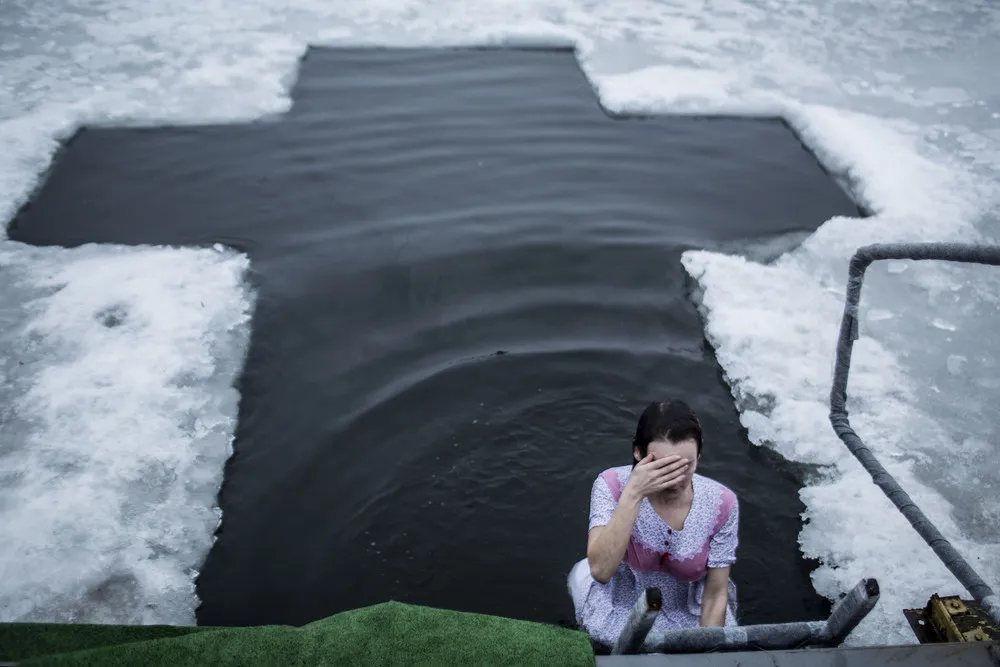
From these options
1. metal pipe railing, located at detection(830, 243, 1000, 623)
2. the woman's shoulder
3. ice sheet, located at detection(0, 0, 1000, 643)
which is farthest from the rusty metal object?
the woman's shoulder

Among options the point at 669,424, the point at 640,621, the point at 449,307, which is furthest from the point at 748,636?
the point at 449,307

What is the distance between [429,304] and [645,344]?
147cm

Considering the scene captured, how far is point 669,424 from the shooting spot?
291cm

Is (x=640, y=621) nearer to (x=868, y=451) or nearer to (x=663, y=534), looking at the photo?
(x=663, y=534)

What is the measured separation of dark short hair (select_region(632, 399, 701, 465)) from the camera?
291 cm

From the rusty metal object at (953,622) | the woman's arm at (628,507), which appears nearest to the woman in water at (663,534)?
the woman's arm at (628,507)

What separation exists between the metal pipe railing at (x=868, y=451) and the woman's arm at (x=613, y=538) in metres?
0.91

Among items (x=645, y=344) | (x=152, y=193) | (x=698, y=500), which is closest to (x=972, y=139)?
(x=645, y=344)

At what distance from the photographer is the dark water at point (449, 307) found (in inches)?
165

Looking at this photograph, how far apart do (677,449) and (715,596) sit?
66cm

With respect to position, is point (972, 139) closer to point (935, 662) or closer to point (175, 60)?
point (935, 662)

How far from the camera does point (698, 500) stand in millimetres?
3160

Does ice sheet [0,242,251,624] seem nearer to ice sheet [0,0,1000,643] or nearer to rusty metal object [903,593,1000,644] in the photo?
ice sheet [0,0,1000,643]

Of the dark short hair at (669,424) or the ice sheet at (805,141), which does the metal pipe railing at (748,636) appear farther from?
the ice sheet at (805,141)
